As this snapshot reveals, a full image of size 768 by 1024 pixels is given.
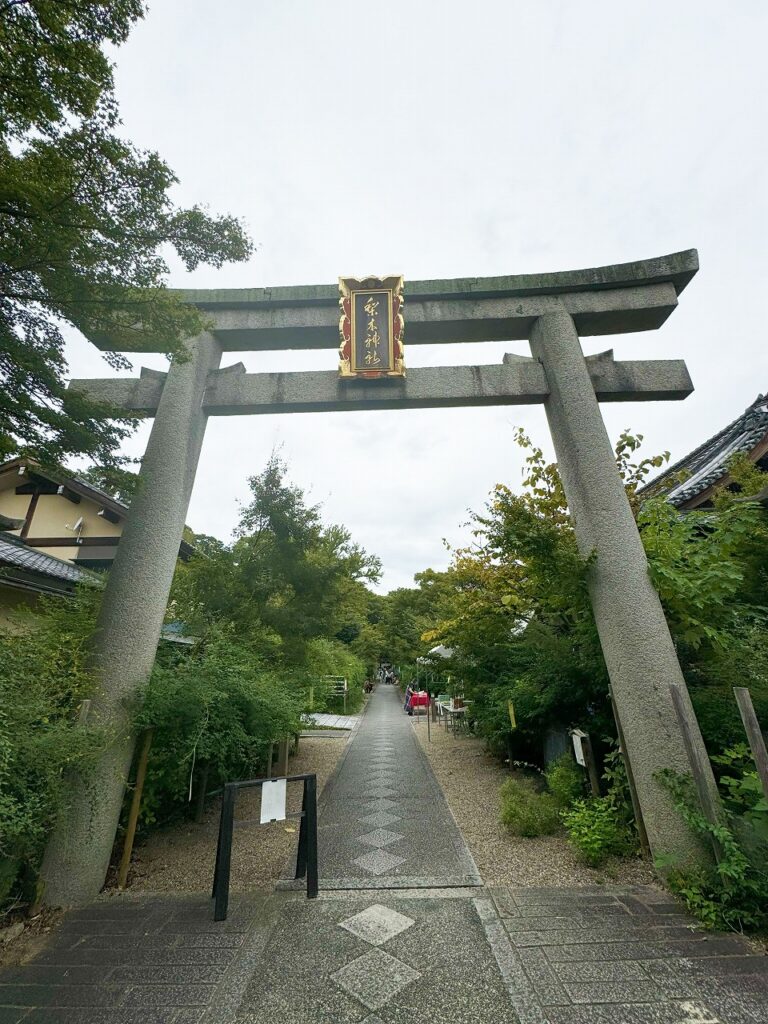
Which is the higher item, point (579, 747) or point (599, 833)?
point (579, 747)

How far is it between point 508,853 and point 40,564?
25.0 feet

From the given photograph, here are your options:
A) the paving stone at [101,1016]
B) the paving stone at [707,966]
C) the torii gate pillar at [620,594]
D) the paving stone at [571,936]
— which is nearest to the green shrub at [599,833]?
the torii gate pillar at [620,594]

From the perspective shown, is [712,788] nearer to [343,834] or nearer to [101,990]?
[343,834]

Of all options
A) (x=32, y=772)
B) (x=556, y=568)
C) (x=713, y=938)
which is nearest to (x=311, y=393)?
(x=556, y=568)

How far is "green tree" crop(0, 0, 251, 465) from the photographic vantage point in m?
2.78

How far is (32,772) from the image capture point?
2943 millimetres

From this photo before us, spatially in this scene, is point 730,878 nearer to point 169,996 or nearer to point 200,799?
point 169,996

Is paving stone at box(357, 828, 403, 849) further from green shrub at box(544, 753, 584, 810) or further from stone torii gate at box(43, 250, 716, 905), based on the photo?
stone torii gate at box(43, 250, 716, 905)

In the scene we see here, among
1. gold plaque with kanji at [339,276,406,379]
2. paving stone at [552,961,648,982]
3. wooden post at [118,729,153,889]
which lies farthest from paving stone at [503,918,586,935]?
gold plaque with kanji at [339,276,406,379]

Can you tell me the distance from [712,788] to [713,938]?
1012 millimetres

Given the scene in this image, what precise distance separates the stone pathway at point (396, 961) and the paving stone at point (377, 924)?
0.04ft

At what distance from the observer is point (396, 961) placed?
249 centimetres

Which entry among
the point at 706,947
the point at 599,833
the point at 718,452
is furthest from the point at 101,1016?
the point at 718,452

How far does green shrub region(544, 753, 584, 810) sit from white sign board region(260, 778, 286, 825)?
3.24 m
